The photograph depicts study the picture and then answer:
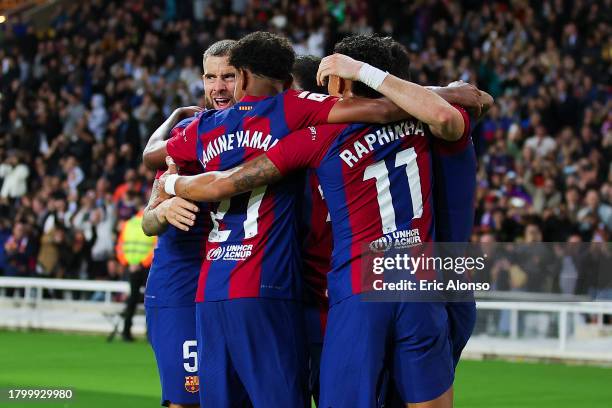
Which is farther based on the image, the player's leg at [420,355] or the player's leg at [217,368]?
the player's leg at [217,368]

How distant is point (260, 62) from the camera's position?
5.07 meters

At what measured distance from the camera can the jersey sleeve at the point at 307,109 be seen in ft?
16.0

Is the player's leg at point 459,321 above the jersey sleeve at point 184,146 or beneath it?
beneath

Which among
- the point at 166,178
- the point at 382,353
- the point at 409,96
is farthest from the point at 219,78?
the point at 382,353

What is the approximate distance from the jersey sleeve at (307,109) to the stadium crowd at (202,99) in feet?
31.2

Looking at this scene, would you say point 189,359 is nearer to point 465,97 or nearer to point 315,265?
point 315,265

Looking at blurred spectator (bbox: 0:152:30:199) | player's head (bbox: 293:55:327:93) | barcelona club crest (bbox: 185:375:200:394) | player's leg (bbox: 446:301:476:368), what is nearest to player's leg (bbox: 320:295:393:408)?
player's leg (bbox: 446:301:476:368)

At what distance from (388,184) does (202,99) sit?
1503 cm

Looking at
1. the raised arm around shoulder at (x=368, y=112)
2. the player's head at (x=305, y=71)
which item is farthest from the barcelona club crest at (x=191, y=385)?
the raised arm around shoulder at (x=368, y=112)

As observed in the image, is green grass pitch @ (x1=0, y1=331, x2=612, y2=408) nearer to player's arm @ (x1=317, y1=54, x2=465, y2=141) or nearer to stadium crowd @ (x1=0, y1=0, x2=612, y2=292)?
stadium crowd @ (x1=0, y1=0, x2=612, y2=292)

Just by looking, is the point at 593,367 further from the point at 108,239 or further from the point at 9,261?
the point at 9,261

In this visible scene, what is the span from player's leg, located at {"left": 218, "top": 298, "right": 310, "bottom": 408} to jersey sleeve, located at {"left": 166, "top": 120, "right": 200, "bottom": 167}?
0.75m

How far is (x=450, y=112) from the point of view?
472cm

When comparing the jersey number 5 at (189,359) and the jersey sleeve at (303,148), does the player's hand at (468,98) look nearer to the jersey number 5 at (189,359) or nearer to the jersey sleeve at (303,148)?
the jersey sleeve at (303,148)
